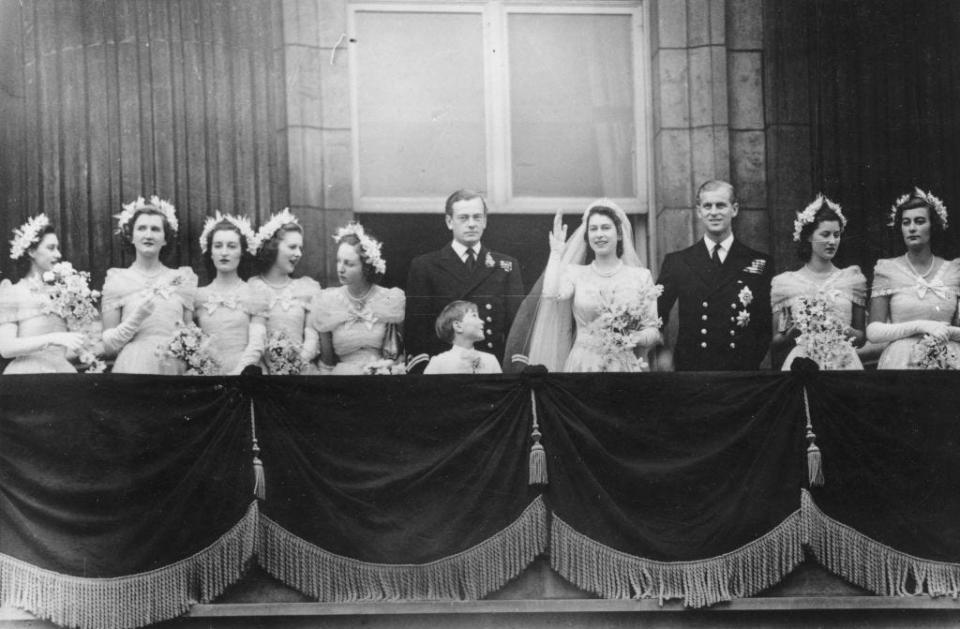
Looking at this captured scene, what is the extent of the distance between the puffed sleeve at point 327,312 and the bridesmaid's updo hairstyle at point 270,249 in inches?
15.3

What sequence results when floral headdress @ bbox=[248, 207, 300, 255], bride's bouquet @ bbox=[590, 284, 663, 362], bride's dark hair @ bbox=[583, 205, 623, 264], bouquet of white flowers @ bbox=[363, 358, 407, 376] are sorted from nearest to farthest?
1. bride's bouquet @ bbox=[590, 284, 663, 362]
2. bouquet of white flowers @ bbox=[363, 358, 407, 376]
3. bride's dark hair @ bbox=[583, 205, 623, 264]
4. floral headdress @ bbox=[248, 207, 300, 255]

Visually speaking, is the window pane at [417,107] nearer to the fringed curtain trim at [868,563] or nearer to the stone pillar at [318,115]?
the stone pillar at [318,115]

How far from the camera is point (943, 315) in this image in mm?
9727

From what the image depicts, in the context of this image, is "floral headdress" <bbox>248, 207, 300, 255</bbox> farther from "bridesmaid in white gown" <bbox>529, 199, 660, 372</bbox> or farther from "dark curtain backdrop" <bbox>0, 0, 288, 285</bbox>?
"bridesmaid in white gown" <bbox>529, 199, 660, 372</bbox>

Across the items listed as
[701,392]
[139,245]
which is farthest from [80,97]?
[701,392]

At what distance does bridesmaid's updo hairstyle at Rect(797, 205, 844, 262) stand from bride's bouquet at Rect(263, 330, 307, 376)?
310 centimetres

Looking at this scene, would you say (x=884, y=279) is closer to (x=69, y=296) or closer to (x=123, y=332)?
(x=123, y=332)

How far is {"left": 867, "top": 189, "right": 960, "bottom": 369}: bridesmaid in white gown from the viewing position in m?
9.54

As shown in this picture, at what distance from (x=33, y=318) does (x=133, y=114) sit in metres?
1.79

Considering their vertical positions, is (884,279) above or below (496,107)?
below

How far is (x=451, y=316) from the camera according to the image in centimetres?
937

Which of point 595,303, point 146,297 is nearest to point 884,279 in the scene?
point 595,303

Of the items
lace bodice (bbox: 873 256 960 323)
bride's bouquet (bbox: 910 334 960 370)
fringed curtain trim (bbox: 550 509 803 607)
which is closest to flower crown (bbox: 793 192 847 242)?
lace bodice (bbox: 873 256 960 323)

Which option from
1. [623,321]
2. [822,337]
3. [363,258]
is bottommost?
[822,337]
